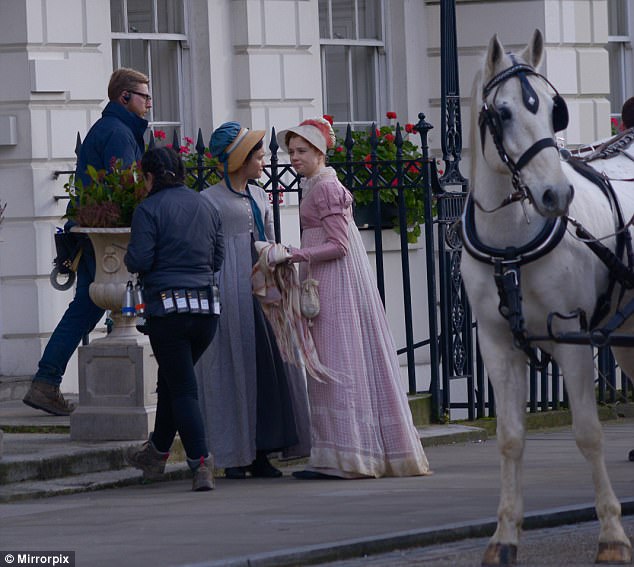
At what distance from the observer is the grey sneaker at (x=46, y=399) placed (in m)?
10.9

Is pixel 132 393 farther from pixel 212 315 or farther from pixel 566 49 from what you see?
pixel 566 49

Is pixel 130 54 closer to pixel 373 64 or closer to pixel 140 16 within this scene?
pixel 140 16

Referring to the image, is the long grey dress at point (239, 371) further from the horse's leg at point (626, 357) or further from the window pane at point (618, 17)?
the window pane at point (618, 17)

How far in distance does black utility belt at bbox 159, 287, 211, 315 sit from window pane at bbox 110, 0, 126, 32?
538 centimetres

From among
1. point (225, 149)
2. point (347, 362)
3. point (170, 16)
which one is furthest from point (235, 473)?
point (170, 16)

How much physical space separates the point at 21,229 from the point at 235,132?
3.56 m

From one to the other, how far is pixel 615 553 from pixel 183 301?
9.76 ft

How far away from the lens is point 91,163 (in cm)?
1088

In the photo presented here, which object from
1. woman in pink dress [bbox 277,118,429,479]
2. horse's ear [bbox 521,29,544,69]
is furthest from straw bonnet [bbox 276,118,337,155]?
horse's ear [bbox 521,29,544,69]

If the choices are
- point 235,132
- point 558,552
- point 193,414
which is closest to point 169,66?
point 235,132

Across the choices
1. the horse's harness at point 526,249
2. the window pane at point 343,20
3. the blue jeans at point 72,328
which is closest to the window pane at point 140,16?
the window pane at point 343,20

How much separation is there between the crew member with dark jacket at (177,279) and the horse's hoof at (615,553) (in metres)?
2.84

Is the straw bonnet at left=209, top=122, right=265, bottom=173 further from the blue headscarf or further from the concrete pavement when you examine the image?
the concrete pavement

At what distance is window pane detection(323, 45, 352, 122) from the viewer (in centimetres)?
1584
